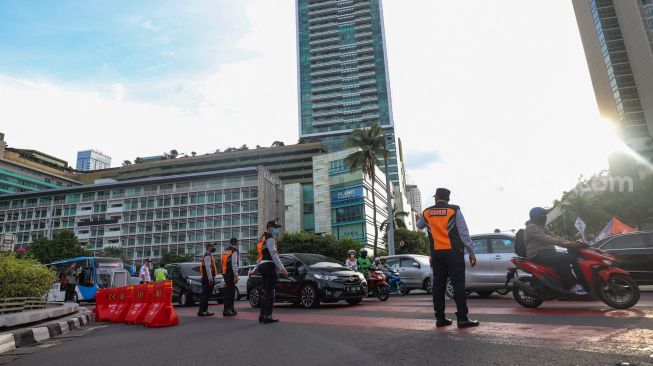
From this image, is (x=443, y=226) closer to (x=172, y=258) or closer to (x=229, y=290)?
(x=229, y=290)

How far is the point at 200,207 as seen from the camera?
8000cm

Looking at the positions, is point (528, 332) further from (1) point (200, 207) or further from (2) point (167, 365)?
(1) point (200, 207)

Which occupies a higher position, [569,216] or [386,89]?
[386,89]

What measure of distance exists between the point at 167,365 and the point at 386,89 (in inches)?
4975

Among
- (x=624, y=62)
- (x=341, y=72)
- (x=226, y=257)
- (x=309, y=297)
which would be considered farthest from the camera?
(x=341, y=72)

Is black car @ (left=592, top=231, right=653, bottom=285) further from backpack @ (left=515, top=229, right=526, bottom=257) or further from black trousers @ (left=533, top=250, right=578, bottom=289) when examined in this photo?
black trousers @ (left=533, top=250, right=578, bottom=289)

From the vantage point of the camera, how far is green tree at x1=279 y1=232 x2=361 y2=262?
176 feet

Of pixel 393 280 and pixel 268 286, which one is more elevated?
pixel 268 286

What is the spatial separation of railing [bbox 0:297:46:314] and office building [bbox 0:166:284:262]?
67.1 metres

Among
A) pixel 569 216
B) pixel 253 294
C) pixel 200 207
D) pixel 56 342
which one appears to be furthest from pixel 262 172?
pixel 56 342

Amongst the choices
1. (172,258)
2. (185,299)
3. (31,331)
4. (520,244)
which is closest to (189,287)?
(185,299)

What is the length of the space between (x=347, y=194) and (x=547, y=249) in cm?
7104

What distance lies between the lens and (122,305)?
34.1 feet

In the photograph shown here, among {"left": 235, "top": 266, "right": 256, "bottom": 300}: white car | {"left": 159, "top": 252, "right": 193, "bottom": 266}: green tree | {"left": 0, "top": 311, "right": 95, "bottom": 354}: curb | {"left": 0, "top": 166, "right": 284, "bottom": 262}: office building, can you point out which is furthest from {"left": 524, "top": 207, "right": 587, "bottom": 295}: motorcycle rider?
{"left": 0, "top": 166, "right": 284, "bottom": 262}: office building
